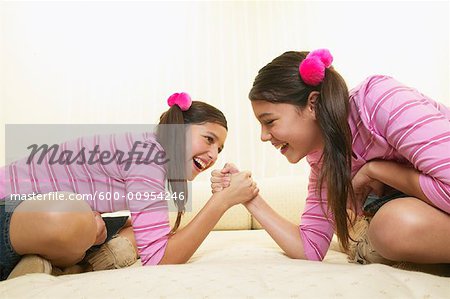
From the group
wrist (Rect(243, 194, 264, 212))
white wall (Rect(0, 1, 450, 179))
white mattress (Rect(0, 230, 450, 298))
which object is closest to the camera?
white mattress (Rect(0, 230, 450, 298))

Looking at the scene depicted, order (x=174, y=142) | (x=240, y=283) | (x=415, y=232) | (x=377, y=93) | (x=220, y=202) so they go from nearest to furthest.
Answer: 1. (x=240, y=283)
2. (x=415, y=232)
3. (x=377, y=93)
4. (x=220, y=202)
5. (x=174, y=142)

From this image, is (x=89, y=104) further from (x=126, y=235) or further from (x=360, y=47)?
(x=360, y=47)

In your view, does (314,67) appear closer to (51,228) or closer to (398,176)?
(398,176)

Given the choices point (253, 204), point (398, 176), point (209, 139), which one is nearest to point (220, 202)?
point (253, 204)

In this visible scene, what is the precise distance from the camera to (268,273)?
81cm

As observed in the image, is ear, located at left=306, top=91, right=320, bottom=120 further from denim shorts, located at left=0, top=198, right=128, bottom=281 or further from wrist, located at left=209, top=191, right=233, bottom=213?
denim shorts, located at left=0, top=198, right=128, bottom=281

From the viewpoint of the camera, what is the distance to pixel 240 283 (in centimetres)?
73

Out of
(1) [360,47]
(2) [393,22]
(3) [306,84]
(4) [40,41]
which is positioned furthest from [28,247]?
(2) [393,22]

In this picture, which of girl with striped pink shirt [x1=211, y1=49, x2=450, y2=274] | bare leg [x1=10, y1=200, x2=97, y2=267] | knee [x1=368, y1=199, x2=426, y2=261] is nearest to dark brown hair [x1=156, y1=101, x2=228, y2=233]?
girl with striped pink shirt [x1=211, y1=49, x2=450, y2=274]

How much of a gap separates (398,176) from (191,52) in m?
1.86

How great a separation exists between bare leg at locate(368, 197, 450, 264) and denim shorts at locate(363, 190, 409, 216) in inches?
4.7

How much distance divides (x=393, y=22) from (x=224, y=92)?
46.4 inches

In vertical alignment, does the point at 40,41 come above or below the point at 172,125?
above

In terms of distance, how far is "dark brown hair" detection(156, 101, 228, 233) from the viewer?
137 centimetres
